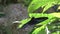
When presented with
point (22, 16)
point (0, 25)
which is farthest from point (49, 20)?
point (22, 16)

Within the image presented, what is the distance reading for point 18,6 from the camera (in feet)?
18.8

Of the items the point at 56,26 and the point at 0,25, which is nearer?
the point at 56,26

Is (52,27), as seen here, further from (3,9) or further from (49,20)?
(3,9)

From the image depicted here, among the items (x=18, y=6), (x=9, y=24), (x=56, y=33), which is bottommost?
(x=9, y=24)

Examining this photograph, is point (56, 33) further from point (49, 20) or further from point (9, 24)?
point (9, 24)

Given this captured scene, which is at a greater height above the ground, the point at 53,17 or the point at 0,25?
the point at 53,17

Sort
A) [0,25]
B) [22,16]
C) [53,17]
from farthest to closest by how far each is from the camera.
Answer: [22,16] < [0,25] < [53,17]

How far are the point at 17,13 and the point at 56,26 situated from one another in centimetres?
520

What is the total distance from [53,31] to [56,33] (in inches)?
0.5

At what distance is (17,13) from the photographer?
5.55 m

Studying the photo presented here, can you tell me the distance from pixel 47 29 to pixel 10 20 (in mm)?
4990

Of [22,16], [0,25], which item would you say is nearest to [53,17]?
[0,25]

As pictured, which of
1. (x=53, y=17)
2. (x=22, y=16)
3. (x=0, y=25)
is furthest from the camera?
(x=22, y=16)

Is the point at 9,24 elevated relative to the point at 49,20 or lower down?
lower down
